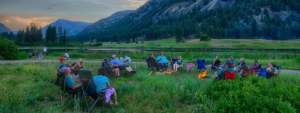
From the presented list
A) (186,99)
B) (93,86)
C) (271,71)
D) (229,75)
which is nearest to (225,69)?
(229,75)

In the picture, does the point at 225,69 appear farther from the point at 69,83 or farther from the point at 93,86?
the point at 69,83

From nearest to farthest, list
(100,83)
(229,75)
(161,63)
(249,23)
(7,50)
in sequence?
(100,83)
(229,75)
(161,63)
(7,50)
(249,23)

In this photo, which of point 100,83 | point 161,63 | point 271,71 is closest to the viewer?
point 100,83

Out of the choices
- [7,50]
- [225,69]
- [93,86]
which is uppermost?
[7,50]

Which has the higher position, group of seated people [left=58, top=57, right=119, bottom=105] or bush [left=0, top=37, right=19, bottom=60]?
bush [left=0, top=37, right=19, bottom=60]

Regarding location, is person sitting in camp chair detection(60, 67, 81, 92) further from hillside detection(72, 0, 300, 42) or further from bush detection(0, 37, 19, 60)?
hillside detection(72, 0, 300, 42)

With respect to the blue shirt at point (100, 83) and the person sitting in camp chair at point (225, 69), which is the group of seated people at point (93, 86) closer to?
the blue shirt at point (100, 83)

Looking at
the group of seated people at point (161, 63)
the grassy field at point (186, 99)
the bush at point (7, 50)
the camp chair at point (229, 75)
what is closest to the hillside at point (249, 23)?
the bush at point (7, 50)

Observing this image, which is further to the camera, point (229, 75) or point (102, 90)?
point (229, 75)

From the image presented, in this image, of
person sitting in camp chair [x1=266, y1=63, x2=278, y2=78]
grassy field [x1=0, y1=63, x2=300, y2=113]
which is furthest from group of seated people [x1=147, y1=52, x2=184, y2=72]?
person sitting in camp chair [x1=266, y1=63, x2=278, y2=78]

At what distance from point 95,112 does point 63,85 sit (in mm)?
1300

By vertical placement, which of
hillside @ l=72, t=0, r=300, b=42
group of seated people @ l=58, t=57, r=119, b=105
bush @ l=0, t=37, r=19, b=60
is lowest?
group of seated people @ l=58, t=57, r=119, b=105

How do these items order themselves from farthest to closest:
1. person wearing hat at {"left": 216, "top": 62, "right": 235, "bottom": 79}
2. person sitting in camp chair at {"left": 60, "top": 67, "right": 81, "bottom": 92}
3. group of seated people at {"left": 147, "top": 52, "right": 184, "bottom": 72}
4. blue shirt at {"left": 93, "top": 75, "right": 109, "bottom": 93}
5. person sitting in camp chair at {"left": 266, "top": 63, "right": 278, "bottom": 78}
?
group of seated people at {"left": 147, "top": 52, "right": 184, "bottom": 72}, person sitting in camp chair at {"left": 266, "top": 63, "right": 278, "bottom": 78}, person wearing hat at {"left": 216, "top": 62, "right": 235, "bottom": 79}, blue shirt at {"left": 93, "top": 75, "right": 109, "bottom": 93}, person sitting in camp chair at {"left": 60, "top": 67, "right": 81, "bottom": 92}

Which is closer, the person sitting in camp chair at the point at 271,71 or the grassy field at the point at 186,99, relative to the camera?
the grassy field at the point at 186,99
